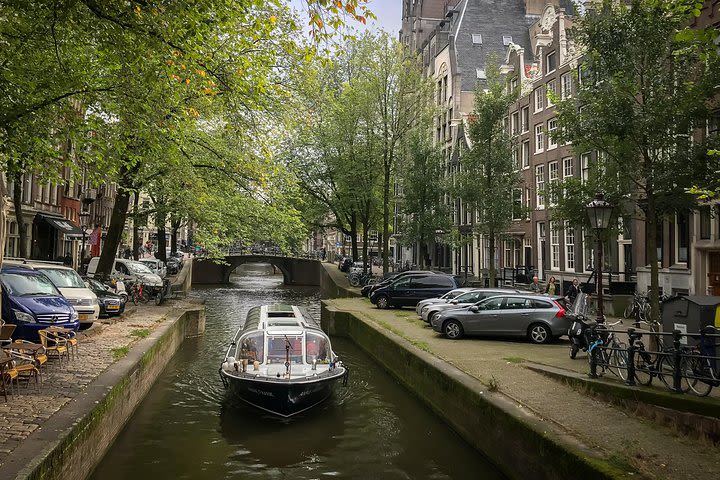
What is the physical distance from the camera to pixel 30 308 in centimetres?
1349

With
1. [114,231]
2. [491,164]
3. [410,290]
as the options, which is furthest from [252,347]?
[491,164]

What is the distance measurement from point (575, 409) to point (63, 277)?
51.8ft

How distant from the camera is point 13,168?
46.9 feet

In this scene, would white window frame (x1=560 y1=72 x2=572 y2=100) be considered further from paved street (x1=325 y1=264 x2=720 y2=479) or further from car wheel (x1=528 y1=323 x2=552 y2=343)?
paved street (x1=325 y1=264 x2=720 y2=479)

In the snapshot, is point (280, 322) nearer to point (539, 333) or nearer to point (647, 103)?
point (539, 333)

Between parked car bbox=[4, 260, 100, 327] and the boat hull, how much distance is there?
6204mm

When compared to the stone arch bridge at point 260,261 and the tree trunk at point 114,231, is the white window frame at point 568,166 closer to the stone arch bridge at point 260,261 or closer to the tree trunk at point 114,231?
the tree trunk at point 114,231

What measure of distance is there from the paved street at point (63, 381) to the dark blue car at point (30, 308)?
3.32 ft

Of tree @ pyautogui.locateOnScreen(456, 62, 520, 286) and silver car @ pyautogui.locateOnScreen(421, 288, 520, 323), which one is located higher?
tree @ pyautogui.locateOnScreen(456, 62, 520, 286)

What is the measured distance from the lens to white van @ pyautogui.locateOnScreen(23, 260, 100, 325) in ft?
55.2

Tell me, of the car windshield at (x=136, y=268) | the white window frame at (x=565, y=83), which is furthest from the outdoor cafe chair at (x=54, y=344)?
the white window frame at (x=565, y=83)

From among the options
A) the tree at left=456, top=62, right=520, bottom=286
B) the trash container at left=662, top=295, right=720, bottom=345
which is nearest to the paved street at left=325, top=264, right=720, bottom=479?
the trash container at left=662, top=295, right=720, bottom=345

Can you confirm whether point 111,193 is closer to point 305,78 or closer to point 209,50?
point 305,78

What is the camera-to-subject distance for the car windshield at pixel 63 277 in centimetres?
1819
